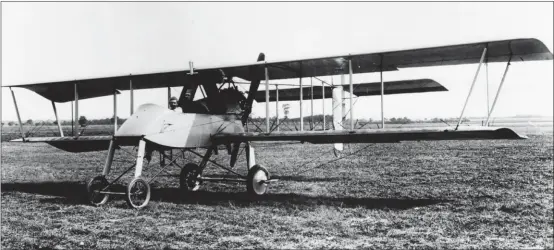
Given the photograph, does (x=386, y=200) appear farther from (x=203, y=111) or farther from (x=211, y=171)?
(x=211, y=171)

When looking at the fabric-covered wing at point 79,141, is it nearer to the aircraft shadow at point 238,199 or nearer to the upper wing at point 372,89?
the aircraft shadow at point 238,199

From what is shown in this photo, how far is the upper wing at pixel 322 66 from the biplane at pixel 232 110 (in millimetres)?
17

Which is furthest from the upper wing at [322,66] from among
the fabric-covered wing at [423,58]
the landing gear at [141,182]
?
the landing gear at [141,182]

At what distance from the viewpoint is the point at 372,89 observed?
44.1 ft

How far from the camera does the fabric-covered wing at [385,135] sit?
25.0 feet

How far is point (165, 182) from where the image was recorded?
1215 cm

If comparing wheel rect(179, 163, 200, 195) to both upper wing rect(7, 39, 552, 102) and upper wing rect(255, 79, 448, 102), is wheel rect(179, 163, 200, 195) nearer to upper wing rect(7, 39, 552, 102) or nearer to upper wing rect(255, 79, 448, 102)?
upper wing rect(7, 39, 552, 102)

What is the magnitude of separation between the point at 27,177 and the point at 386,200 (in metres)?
11.9

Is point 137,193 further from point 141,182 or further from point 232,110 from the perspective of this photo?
point 232,110

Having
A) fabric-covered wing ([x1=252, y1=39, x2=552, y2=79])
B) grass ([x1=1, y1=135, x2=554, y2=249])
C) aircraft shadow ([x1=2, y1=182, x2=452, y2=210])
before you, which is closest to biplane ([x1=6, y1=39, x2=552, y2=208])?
fabric-covered wing ([x1=252, y1=39, x2=552, y2=79])

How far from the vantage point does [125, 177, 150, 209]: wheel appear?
7730mm

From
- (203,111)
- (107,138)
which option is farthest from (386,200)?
(107,138)

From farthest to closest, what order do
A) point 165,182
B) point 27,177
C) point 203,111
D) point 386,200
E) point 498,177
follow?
point 27,177 < point 165,182 < point 498,177 < point 203,111 < point 386,200

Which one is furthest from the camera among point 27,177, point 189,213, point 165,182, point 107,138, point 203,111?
point 27,177
